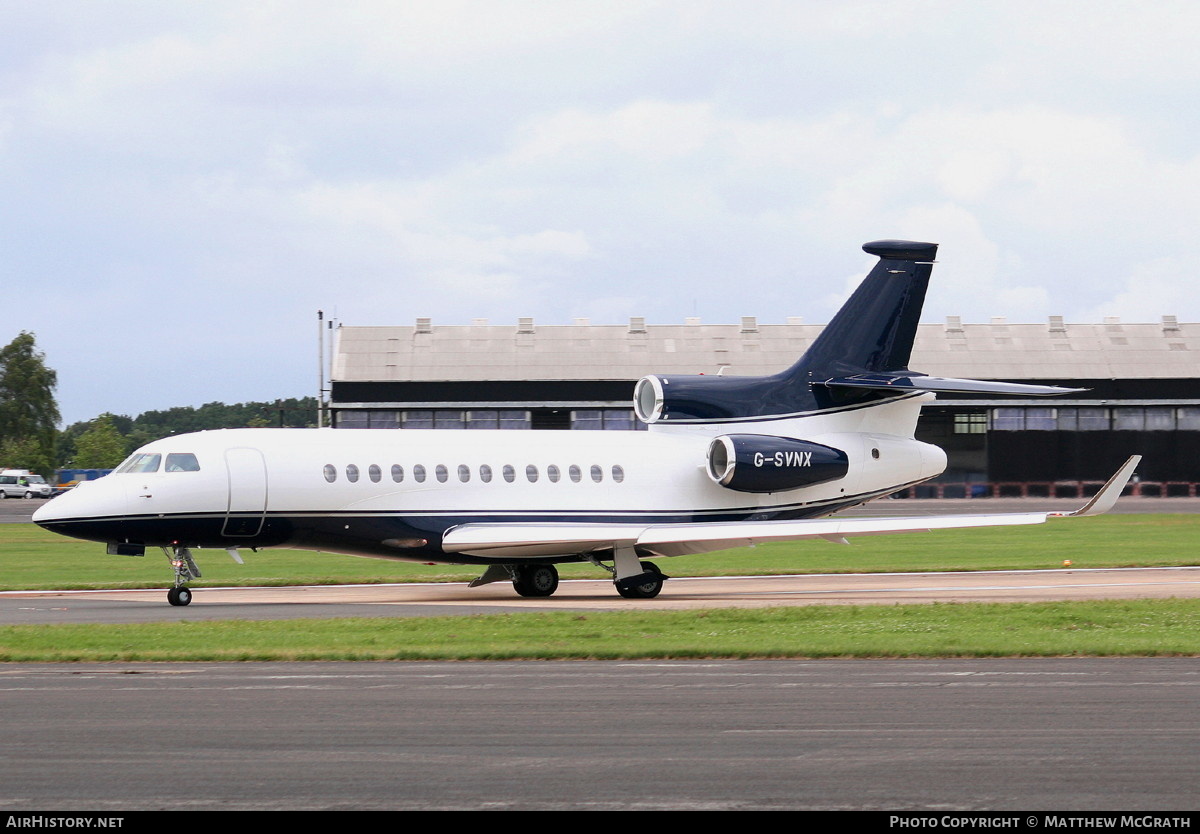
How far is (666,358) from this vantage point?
268 ft

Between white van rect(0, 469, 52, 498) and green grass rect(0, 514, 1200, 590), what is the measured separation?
58187mm

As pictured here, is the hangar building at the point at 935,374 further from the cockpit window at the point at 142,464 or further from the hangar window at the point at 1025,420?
the cockpit window at the point at 142,464

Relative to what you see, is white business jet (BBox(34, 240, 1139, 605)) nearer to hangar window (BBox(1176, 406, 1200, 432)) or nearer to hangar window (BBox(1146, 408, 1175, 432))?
Result: hangar window (BBox(1146, 408, 1175, 432))

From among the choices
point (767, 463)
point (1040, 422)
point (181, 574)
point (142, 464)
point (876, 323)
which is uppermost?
point (876, 323)

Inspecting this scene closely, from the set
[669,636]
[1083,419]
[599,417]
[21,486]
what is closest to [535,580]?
[669,636]

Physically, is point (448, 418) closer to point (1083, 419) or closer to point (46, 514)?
point (1083, 419)

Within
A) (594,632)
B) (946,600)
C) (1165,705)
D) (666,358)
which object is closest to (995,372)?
(666,358)

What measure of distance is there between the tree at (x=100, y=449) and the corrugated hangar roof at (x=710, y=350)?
57.6 meters

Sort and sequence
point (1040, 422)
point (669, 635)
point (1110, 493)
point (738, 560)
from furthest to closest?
point (1040, 422) < point (738, 560) < point (1110, 493) < point (669, 635)

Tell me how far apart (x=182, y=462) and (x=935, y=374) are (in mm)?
61219

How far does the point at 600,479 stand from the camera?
31.2m

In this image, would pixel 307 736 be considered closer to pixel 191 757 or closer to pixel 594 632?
pixel 191 757

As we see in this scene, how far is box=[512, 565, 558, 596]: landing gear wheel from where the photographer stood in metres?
30.2

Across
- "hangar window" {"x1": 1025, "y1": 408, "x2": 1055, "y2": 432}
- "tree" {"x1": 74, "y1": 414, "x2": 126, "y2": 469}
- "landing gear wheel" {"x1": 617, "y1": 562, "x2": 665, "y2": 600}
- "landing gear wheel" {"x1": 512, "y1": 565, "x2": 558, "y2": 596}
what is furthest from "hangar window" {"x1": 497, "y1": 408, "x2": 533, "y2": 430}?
"tree" {"x1": 74, "y1": 414, "x2": 126, "y2": 469}
